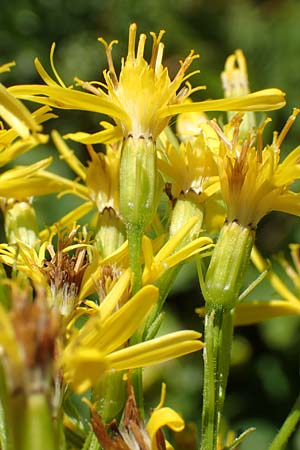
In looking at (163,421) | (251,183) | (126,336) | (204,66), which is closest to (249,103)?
(251,183)

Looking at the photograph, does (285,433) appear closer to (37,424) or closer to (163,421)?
(163,421)

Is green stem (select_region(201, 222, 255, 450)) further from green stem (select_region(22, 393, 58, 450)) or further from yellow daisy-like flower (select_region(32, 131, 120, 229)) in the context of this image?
green stem (select_region(22, 393, 58, 450))

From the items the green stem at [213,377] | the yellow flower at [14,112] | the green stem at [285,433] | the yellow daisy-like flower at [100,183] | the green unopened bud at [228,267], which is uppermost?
the yellow daisy-like flower at [100,183]

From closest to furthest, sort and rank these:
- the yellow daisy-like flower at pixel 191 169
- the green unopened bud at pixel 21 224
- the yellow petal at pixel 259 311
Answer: the yellow daisy-like flower at pixel 191 169 → the green unopened bud at pixel 21 224 → the yellow petal at pixel 259 311

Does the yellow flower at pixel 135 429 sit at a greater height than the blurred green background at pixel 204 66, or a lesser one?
lesser

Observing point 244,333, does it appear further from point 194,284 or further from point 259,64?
point 259,64

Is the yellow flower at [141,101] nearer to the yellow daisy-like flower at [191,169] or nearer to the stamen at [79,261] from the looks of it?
the yellow daisy-like flower at [191,169]

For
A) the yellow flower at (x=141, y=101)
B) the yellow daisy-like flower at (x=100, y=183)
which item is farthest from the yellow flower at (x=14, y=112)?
the yellow daisy-like flower at (x=100, y=183)

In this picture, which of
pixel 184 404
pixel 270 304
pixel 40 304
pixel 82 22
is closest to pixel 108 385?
pixel 40 304
